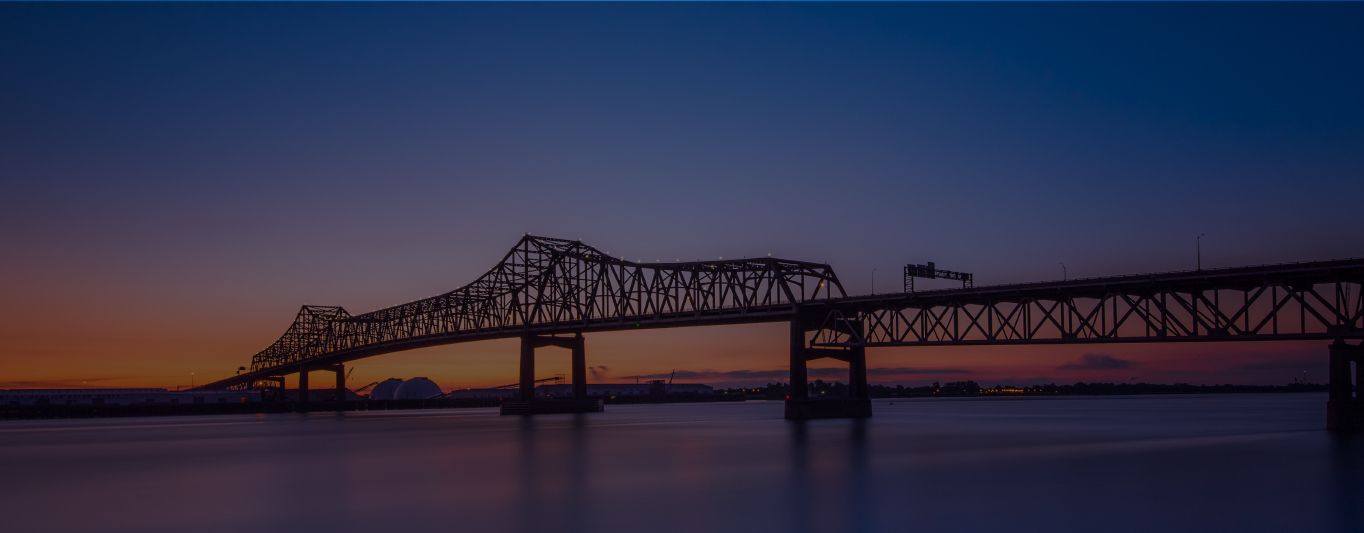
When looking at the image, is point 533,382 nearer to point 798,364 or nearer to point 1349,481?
point 798,364

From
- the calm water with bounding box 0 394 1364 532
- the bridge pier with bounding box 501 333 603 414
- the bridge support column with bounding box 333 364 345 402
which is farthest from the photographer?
the bridge support column with bounding box 333 364 345 402

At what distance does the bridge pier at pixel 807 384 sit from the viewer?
261 ft

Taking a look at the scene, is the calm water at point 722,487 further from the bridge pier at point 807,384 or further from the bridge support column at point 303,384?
the bridge support column at point 303,384

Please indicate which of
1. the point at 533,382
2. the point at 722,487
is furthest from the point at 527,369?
the point at 722,487

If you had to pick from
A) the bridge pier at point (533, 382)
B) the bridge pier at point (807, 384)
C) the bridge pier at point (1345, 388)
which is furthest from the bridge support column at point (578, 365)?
the bridge pier at point (1345, 388)

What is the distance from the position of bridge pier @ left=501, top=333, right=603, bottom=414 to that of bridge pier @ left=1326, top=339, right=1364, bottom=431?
7734 centimetres

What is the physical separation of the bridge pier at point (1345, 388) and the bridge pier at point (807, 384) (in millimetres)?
34402

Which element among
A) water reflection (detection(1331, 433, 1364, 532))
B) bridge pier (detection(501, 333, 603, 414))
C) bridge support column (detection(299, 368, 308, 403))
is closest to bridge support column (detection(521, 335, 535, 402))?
bridge pier (detection(501, 333, 603, 414))

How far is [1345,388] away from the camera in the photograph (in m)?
50.4

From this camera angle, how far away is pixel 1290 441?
4831cm

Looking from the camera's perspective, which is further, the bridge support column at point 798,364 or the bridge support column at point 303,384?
the bridge support column at point 303,384

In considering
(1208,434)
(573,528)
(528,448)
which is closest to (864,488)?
(573,528)

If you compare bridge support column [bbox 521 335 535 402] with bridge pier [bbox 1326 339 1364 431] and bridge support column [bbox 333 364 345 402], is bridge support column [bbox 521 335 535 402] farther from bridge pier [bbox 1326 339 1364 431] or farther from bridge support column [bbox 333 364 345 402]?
bridge pier [bbox 1326 339 1364 431]

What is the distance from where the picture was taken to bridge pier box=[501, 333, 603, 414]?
380ft
